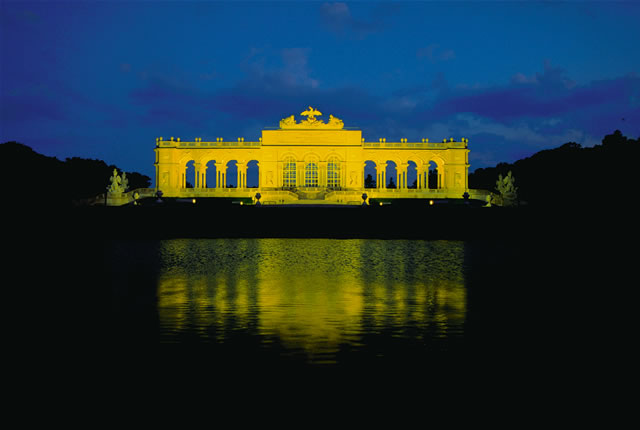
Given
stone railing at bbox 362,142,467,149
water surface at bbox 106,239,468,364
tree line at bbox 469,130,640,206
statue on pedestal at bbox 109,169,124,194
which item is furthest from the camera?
stone railing at bbox 362,142,467,149

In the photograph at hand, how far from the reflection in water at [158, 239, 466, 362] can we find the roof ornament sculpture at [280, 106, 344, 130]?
194 ft

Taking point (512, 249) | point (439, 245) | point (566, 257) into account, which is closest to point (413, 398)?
point (566, 257)

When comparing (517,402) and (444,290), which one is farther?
(444,290)

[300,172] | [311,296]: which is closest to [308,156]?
[300,172]

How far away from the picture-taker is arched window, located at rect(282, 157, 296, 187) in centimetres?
8150

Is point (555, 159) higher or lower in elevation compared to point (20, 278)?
higher

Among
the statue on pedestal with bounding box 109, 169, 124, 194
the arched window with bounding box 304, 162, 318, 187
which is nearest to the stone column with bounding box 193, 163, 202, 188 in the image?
the arched window with bounding box 304, 162, 318, 187

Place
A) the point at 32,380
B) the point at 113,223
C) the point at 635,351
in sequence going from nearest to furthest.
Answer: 1. the point at 32,380
2. the point at 635,351
3. the point at 113,223

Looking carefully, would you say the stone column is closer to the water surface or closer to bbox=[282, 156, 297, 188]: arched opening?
bbox=[282, 156, 297, 188]: arched opening

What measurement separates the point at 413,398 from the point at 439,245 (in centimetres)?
1983

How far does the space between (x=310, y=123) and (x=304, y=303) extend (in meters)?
70.1

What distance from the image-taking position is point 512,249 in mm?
23000

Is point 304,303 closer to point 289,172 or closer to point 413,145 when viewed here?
point 289,172

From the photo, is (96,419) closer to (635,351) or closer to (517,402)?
(517,402)
